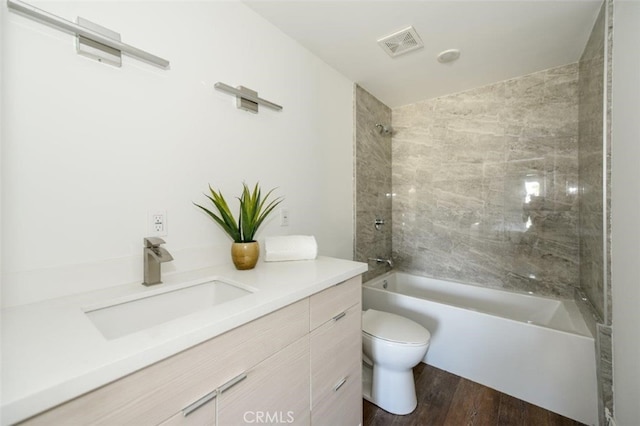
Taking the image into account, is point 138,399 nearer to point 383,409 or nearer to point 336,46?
point 383,409

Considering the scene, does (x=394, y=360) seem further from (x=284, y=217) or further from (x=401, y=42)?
(x=401, y=42)

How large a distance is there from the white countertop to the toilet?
0.81m

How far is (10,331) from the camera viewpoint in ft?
1.91

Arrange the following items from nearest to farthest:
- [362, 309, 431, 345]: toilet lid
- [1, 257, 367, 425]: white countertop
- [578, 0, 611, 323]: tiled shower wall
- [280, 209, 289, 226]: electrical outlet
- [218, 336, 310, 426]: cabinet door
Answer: [1, 257, 367, 425]: white countertop < [218, 336, 310, 426]: cabinet door < [578, 0, 611, 323]: tiled shower wall < [362, 309, 431, 345]: toilet lid < [280, 209, 289, 226]: electrical outlet

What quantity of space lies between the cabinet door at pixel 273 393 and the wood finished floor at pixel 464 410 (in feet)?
2.69

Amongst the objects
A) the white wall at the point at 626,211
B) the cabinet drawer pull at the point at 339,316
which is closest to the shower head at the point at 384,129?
the white wall at the point at 626,211

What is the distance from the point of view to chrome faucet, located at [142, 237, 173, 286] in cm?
92

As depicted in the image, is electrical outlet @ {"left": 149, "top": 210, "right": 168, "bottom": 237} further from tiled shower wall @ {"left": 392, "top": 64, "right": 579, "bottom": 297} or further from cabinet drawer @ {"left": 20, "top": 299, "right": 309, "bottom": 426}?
tiled shower wall @ {"left": 392, "top": 64, "right": 579, "bottom": 297}

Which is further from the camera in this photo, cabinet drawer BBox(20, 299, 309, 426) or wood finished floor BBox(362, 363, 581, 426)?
wood finished floor BBox(362, 363, 581, 426)

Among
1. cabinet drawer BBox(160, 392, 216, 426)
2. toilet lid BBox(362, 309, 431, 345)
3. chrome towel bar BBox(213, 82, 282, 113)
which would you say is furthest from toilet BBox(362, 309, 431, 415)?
chrome towel bar BBox(213, 82, 282, 113)

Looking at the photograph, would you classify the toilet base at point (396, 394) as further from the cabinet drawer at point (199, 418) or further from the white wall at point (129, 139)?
the cabinet drawer at point (199, 418)

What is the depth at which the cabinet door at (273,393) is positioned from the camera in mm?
682

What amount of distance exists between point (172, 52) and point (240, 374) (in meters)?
1.26

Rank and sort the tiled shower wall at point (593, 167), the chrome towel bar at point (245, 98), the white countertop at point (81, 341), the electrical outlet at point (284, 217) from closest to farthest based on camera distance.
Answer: the white countertop at point (81, 341), the chrome towel bar at point (245, 98), the tiled shower wall at point (593, 167), the electrical outlet at point (284, 217)
